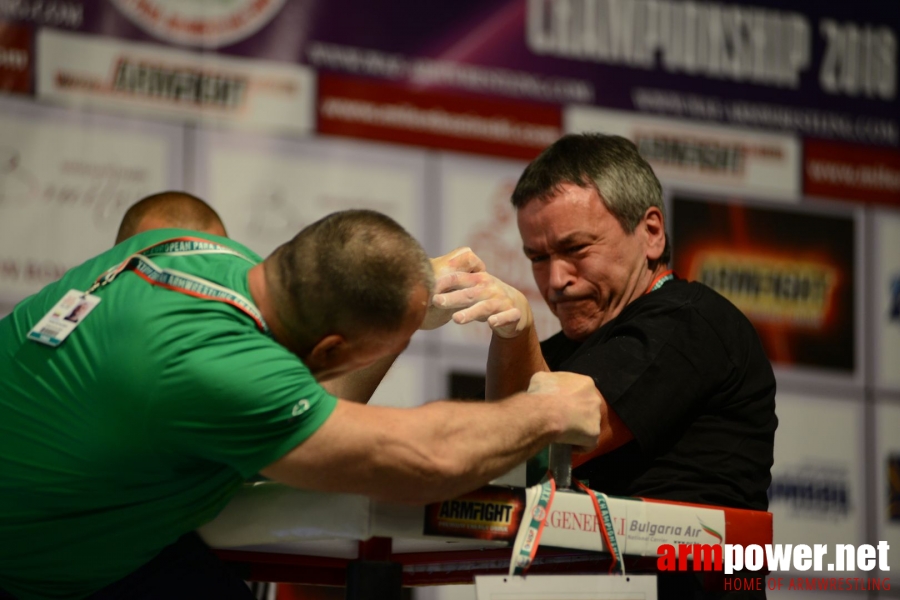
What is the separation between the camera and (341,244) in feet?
5.60

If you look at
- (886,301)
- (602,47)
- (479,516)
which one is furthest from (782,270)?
(479,516)

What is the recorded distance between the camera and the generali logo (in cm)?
397

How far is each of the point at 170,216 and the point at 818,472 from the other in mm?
2753

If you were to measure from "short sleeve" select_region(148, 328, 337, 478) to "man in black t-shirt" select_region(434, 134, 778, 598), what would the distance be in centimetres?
42

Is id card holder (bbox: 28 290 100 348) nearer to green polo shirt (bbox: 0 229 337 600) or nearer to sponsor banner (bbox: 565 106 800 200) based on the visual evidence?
green polo shirt (bbox: 0 229 337 600)

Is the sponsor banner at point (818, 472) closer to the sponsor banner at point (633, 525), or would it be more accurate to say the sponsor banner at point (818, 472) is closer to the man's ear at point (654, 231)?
the man's ear at point (654, 231)

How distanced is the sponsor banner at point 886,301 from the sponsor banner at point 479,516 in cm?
334

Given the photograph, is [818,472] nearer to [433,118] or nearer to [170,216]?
[433,118]

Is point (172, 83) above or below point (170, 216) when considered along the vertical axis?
above

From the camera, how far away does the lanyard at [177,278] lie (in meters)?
1.68

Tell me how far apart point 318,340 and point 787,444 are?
322 centimetres

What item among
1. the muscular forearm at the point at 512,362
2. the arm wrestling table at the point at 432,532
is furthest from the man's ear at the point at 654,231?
the arm wrestling table at the point at 432,532

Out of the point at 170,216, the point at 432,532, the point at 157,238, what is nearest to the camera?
the point at 432,532

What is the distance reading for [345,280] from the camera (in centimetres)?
169
